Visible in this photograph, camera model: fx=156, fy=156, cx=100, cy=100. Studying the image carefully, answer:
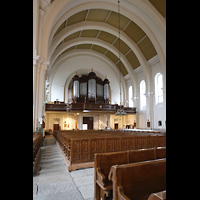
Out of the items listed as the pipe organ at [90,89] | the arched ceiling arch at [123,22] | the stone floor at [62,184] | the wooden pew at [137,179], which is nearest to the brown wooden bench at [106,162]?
the stone floor at [62,184]

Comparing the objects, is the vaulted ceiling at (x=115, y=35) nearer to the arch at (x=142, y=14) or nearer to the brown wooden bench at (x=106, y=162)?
the arch at (x=142, y=14)

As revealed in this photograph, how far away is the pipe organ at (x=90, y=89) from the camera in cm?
1984

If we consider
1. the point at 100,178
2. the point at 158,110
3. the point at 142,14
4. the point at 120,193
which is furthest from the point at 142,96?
the point at 120,193

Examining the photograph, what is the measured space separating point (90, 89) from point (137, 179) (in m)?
18.7

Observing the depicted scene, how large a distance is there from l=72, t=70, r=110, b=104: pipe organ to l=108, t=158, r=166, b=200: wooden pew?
58.8 ft

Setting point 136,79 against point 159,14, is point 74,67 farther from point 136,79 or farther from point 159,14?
point 159,14

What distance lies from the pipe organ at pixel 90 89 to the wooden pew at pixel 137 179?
17.9 meters

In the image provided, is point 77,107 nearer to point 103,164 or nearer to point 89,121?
point 89,121

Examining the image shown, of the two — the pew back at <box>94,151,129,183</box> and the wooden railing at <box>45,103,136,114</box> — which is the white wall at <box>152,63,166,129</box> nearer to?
the wooden railing at <box>45,103,136,114</box>

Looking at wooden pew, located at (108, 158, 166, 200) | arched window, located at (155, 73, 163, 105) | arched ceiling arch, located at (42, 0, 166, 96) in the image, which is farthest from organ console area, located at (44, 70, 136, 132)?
wooden pew, located at (108, 158, 166, 200)

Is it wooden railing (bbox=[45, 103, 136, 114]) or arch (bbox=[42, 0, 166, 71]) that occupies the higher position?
arch (bbox=[42, 0, 166, 71])

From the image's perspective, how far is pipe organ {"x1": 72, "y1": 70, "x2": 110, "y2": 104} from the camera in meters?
19.8
